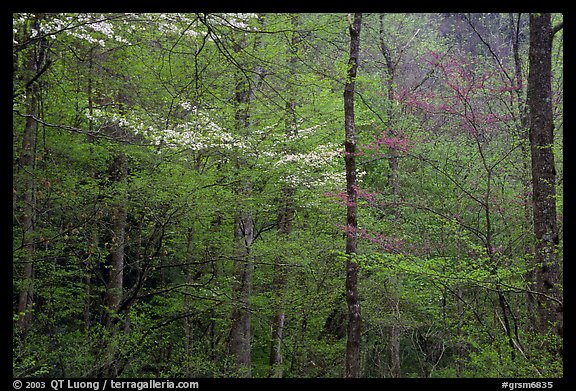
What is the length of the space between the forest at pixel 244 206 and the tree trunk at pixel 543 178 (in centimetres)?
4

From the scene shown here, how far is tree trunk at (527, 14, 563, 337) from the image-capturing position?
5697mm

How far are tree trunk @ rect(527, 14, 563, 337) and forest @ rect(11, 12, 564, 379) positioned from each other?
4 centimetres

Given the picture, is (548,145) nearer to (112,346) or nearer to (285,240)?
(285,240)

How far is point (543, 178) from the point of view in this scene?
5.99 m

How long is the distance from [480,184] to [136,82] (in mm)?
7153

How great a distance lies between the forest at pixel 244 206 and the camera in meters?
7.46

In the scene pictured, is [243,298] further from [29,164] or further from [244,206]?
[29,164]

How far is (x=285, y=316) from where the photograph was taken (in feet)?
36.1

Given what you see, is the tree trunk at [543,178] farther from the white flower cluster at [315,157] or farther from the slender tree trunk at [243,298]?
the slender tree trunk at [243,298]

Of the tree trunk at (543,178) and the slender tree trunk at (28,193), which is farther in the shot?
the slender tree trunk at (28,193)

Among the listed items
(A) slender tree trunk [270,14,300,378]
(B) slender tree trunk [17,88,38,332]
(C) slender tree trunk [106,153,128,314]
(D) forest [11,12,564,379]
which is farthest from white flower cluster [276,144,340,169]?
(B) slender tree trunk [17,88,38,332]

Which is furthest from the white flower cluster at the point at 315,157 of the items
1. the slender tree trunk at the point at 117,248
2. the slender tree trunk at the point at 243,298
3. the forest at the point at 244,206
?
the slender tree trunk at the point at 117,248

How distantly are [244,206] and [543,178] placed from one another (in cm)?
520

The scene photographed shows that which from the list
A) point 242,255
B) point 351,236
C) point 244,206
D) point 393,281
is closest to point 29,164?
point 244,206
